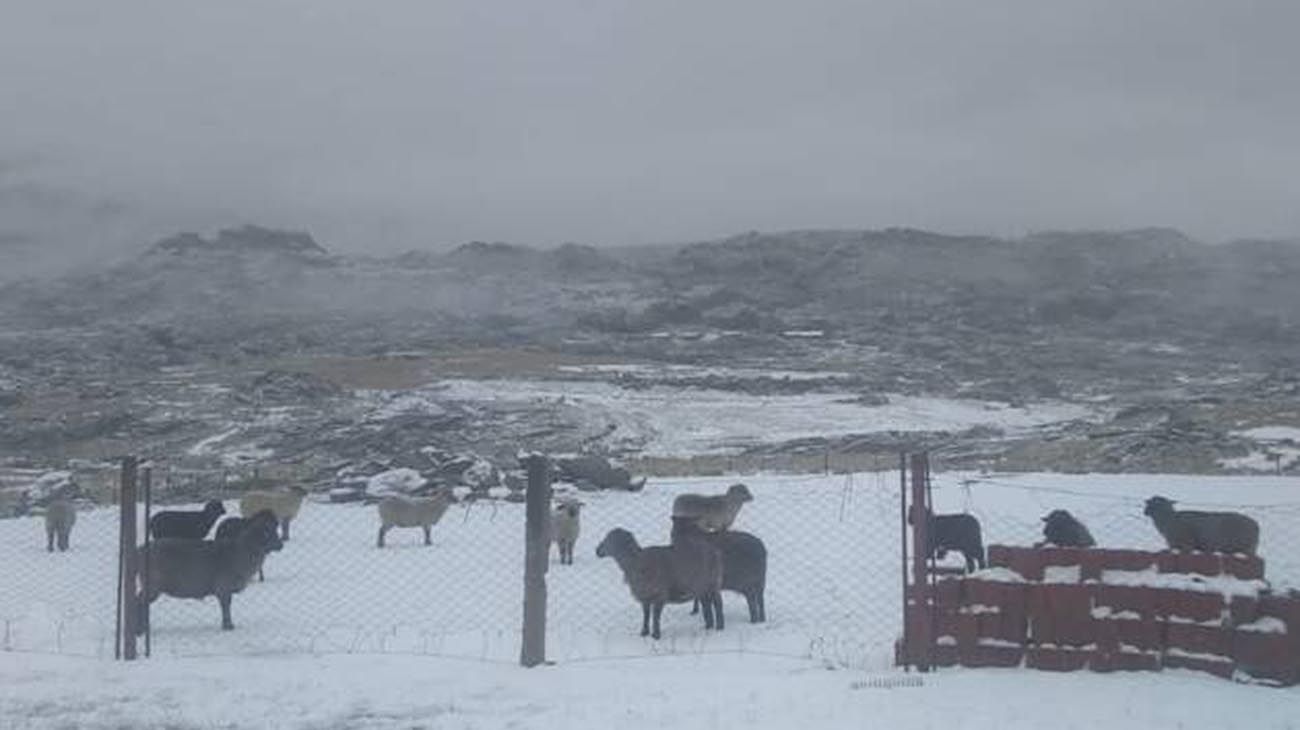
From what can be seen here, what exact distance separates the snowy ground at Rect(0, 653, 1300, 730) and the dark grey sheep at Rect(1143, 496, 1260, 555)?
22.9 feet

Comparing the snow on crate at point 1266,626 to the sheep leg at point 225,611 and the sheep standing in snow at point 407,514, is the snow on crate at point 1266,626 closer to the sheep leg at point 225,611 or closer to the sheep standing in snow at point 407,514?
the sheep leg at point 225,611

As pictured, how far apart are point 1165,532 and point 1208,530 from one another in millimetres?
692

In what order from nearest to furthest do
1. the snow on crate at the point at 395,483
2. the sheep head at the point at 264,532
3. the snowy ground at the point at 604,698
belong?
the snowy ground at the point at 604,698 < the sheep head at the point at 264,532 < the snow on crate at the point at 395,483

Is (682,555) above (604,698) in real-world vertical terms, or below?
above

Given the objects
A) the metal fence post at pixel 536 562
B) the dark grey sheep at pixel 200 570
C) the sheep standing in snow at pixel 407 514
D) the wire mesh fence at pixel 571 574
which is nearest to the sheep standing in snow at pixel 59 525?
the wire mesh fence at pixel 571 574

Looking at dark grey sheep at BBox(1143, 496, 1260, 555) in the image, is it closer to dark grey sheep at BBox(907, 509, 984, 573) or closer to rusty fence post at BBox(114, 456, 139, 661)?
dark grey sheep at BBox(907, 509, 984, 573)

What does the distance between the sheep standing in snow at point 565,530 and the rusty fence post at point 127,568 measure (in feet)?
25.8

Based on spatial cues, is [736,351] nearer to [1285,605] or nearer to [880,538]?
[880,538]

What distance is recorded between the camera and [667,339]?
11569cm

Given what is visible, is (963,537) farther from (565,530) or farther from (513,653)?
(513,653)

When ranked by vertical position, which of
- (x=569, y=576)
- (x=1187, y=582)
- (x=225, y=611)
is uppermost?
(x=1187, y=582)

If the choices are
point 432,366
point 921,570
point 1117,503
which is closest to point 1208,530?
point 1117,503

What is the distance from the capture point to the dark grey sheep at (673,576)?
1493cm

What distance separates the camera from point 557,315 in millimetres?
136250
